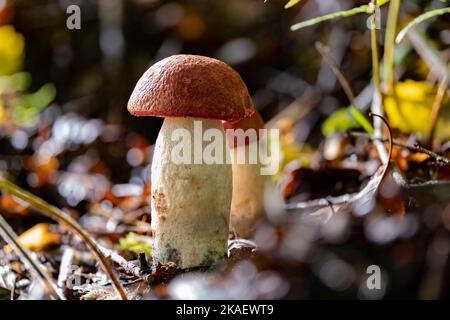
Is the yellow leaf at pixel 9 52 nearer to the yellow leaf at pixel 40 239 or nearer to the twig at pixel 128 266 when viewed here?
the yellow leaf at pixel 40 239

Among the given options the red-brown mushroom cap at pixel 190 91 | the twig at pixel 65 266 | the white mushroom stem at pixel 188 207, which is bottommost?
the twig at pixel 65 266

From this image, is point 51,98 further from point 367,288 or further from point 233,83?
point 367,288

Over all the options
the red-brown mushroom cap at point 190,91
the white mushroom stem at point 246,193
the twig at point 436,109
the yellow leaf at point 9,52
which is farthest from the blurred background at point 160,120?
the red-brown mushroom cap at point 190,91

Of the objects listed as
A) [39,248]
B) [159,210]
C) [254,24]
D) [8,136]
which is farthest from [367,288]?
[254,24]

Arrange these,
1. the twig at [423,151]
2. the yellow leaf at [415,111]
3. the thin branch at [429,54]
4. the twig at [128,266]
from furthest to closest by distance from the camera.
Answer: the thin branch at [429,54]
the yellow leaf at [415,111]
the twig at [423,151]
the twig at [128,266]

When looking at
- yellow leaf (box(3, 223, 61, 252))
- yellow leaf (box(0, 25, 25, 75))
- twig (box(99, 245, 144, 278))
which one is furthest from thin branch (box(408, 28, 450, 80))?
yellow leaf (box(0, 25, 25, 75))

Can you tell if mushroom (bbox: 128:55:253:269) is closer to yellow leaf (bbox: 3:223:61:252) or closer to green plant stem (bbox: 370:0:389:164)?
green plant stem (bbox: 370:0:389:164)
